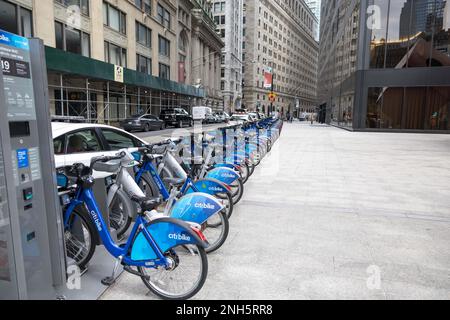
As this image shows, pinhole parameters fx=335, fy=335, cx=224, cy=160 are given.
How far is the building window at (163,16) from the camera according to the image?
36.9m

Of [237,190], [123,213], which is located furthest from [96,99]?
[123,213]

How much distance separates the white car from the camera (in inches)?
189

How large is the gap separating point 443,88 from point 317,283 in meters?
26.4

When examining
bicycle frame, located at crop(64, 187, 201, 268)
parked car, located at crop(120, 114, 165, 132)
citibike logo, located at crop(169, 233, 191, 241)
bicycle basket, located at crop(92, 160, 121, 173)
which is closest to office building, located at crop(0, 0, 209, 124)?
parked car, located at crop(120, 114, 165, 132)

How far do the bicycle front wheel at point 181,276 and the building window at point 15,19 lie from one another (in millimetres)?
18330

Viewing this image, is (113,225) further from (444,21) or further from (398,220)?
(444,21)

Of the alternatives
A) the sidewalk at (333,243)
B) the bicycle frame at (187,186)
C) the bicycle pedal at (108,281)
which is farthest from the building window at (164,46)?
the bicycle pedal at (108,281)

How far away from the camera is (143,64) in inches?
1299

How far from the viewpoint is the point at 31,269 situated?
8.19 feet

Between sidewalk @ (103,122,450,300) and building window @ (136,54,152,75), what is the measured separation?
26.9 m

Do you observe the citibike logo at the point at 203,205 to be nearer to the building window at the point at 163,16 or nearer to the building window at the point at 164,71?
the building window at the point at 164,71

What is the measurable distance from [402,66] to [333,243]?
24.5 meters

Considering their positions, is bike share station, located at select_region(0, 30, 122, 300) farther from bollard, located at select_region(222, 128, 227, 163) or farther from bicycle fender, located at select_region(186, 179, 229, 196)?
bollard, located at select_region(222, 128, 227, 163)
